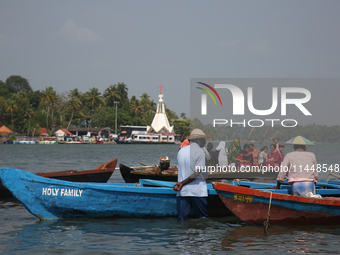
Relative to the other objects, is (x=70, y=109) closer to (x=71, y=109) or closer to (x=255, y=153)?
(x=71, y=109)

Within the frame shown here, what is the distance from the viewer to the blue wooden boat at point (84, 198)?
28.8 ft

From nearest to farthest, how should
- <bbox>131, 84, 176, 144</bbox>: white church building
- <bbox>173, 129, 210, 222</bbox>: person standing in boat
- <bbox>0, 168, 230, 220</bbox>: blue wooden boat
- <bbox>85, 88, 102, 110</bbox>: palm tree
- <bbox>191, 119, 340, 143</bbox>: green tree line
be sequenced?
<bbox>173, 129, 210, 222</bbox>: person standing in boat
<bbox>0, 168, 230, 220</bbox>: blue wooden boat
<bbox>191, 119, 340, 143</bbox>: green tree line
<bbox>131, 84, 176, 144</bbox>: white church building
<bbox>85, 88, 102, 110</bbox>: palm tree

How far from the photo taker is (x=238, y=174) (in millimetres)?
13680

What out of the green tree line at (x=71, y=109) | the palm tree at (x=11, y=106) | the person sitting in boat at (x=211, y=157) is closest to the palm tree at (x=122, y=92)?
the green tree line at (x=71, y=109)

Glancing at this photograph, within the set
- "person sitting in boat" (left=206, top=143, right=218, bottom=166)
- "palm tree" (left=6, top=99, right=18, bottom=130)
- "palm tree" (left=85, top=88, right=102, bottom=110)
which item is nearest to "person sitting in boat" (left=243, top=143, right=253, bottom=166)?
"person sitting in boat" (left=206, top=143, right=218, bottom=166)

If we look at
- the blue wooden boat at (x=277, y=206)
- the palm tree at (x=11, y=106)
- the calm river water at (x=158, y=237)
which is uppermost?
the palm tree at (x=11, y=106)

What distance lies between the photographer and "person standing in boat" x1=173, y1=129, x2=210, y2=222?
26.6ft

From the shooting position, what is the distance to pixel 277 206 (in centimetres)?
827

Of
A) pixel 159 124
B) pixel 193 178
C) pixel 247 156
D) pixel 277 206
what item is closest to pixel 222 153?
pixel 247 156

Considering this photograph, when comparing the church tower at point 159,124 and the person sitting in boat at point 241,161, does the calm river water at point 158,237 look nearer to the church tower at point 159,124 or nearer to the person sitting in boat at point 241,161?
the person sitting in boat at point 241,161

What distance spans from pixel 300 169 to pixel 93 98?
9743 centimetres

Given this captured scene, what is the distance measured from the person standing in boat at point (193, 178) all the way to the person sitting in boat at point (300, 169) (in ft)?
5.55

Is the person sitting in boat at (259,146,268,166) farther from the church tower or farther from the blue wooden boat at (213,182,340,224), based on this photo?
the church tower

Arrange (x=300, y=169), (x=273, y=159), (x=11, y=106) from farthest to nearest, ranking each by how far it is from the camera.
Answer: (x=11, y=106)
(x=273, y=159)
(x=300, y=169)
